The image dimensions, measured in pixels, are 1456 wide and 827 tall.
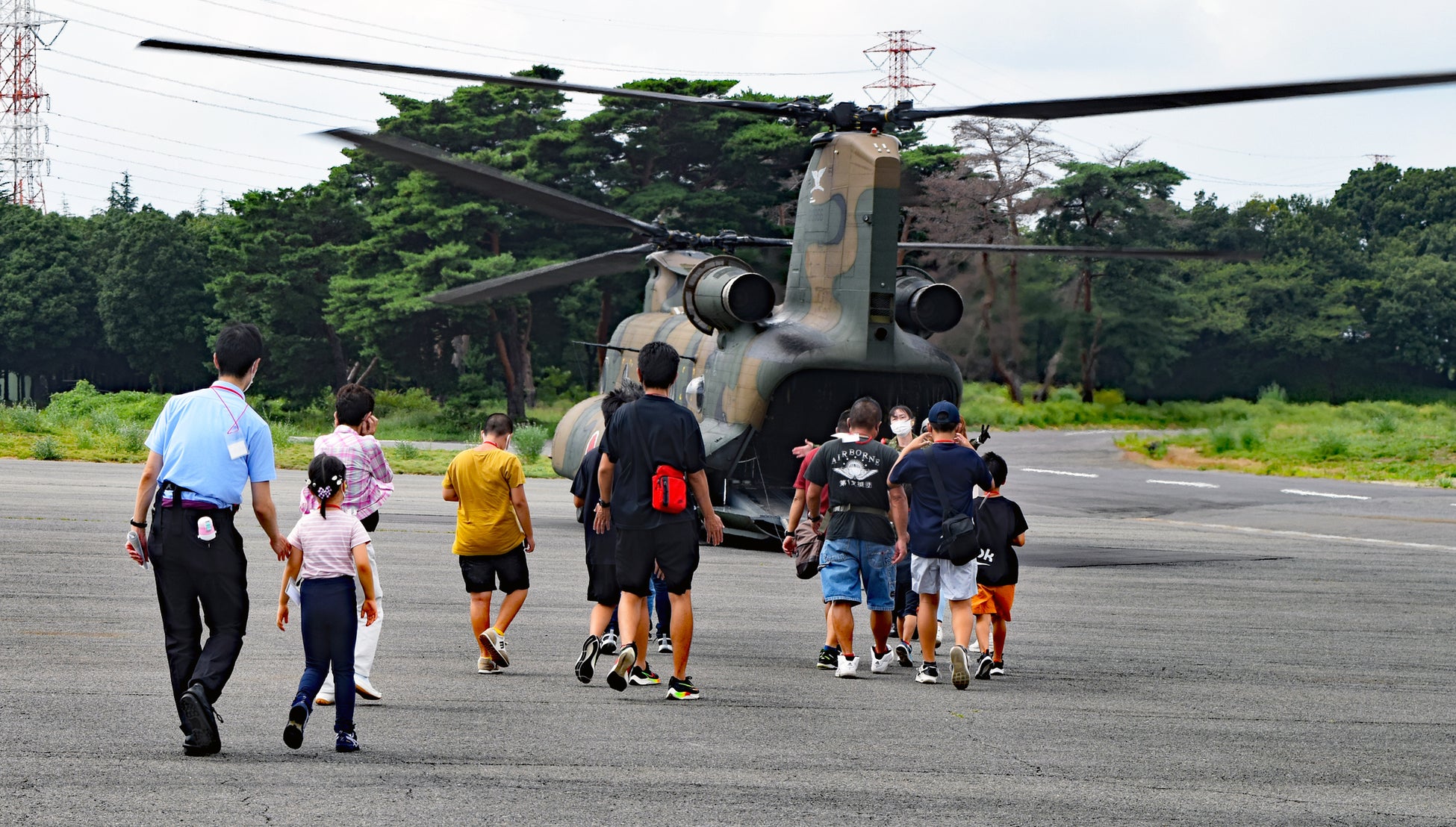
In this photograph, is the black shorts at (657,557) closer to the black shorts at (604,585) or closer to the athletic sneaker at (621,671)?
the athletic sneaker at (621,671)

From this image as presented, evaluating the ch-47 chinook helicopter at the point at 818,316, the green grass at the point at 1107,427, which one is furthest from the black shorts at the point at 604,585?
the green grass at the point at 1107,427

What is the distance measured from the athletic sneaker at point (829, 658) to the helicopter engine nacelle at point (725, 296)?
7392mm

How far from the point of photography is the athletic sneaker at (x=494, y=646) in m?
8.38

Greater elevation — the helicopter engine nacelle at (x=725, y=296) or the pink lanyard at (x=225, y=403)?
the helicopter engine nacelle at (x=725, y=296)

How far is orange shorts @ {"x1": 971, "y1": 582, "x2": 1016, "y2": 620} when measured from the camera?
9.09 metres

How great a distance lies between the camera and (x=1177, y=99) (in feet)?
34.9

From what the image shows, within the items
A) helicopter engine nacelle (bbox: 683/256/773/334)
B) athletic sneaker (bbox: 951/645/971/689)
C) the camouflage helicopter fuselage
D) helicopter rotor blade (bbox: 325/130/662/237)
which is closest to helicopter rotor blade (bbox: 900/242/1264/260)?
the camouflage helicopter fuselage

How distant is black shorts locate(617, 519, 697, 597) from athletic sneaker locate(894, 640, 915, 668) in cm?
197

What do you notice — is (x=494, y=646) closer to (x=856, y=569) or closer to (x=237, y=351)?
(x=856, y=569)

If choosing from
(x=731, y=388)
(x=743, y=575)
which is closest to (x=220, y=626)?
(x=743, y=575)

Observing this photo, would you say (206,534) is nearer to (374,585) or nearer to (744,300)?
(374,585)

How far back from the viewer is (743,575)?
13.9 metres

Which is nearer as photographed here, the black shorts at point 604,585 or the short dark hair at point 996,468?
the black shorts at point 604,585

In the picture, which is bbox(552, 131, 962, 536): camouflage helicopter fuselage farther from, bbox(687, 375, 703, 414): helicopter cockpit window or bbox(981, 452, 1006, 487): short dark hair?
bbox(981, 452, 1006, 487): short dark hair
